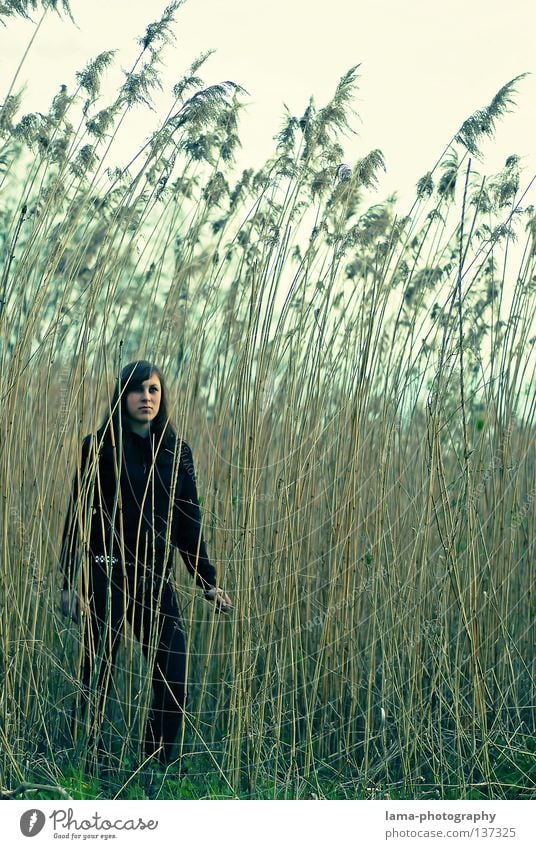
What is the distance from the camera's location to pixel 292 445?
101 inches

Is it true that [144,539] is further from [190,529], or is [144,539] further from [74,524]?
[74,524]

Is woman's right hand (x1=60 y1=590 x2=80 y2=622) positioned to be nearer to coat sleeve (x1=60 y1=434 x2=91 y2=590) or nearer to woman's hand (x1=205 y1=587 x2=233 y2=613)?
coat sleeve (x1=60 y1=434 x2=91 y2=590)

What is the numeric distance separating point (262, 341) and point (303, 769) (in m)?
1.12

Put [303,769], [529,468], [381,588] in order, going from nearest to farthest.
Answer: [303,769] → [381,588] → [529,468]

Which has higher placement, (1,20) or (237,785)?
(1,20)

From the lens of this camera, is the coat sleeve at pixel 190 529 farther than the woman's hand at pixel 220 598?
Yes

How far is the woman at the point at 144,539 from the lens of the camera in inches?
95.1

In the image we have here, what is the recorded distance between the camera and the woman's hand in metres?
2.40

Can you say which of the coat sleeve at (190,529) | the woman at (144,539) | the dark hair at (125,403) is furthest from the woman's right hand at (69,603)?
the dark hair at (125,403)

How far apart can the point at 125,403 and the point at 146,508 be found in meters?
0.28

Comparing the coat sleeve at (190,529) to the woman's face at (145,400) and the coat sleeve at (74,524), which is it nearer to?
the woman's face at (145,400)
